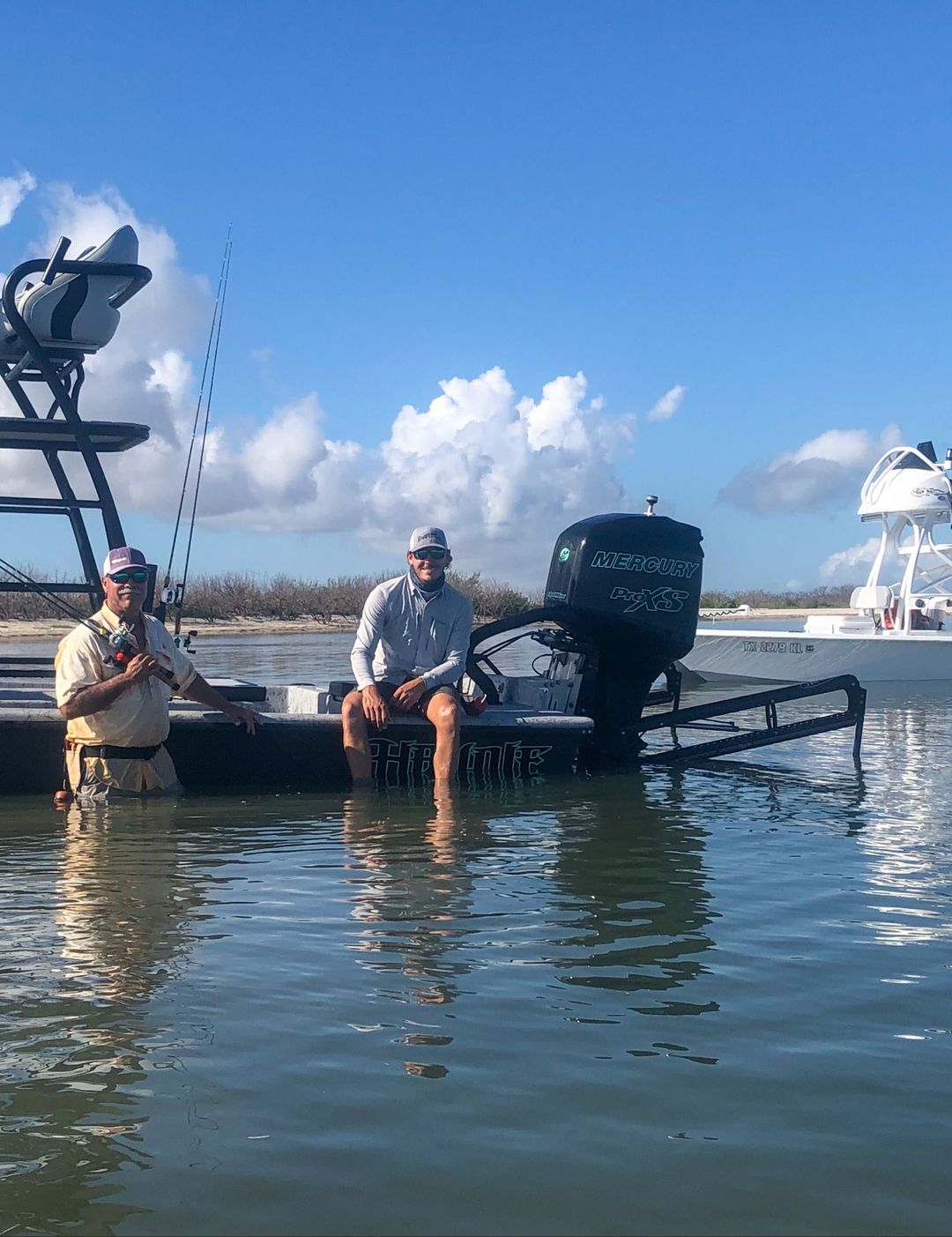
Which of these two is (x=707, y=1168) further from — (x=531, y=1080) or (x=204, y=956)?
(x=204, y=956)

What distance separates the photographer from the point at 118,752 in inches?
298

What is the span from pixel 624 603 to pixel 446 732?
178 cm

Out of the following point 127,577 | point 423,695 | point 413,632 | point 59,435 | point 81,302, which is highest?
Answer: point 81,302

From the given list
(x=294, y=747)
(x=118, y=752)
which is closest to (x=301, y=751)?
(x=294, y=747)

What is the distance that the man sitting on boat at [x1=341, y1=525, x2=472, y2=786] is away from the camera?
8.43m

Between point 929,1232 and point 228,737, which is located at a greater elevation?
point 228,737

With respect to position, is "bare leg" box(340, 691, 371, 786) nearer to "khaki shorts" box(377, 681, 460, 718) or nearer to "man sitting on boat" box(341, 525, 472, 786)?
A: "man sitting on boat" box(341, 525, 472, 786)

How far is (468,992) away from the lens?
412 cm

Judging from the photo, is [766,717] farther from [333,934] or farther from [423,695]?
[333,934]

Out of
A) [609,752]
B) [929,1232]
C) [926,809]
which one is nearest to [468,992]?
[929,1232]

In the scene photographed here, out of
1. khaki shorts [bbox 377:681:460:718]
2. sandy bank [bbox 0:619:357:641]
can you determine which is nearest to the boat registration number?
khaki shorts [bbox 377:681:460:718]

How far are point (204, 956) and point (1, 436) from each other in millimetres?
6059

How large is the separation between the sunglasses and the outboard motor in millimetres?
2906

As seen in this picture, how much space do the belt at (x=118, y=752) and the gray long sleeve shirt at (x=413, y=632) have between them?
1.49 m
